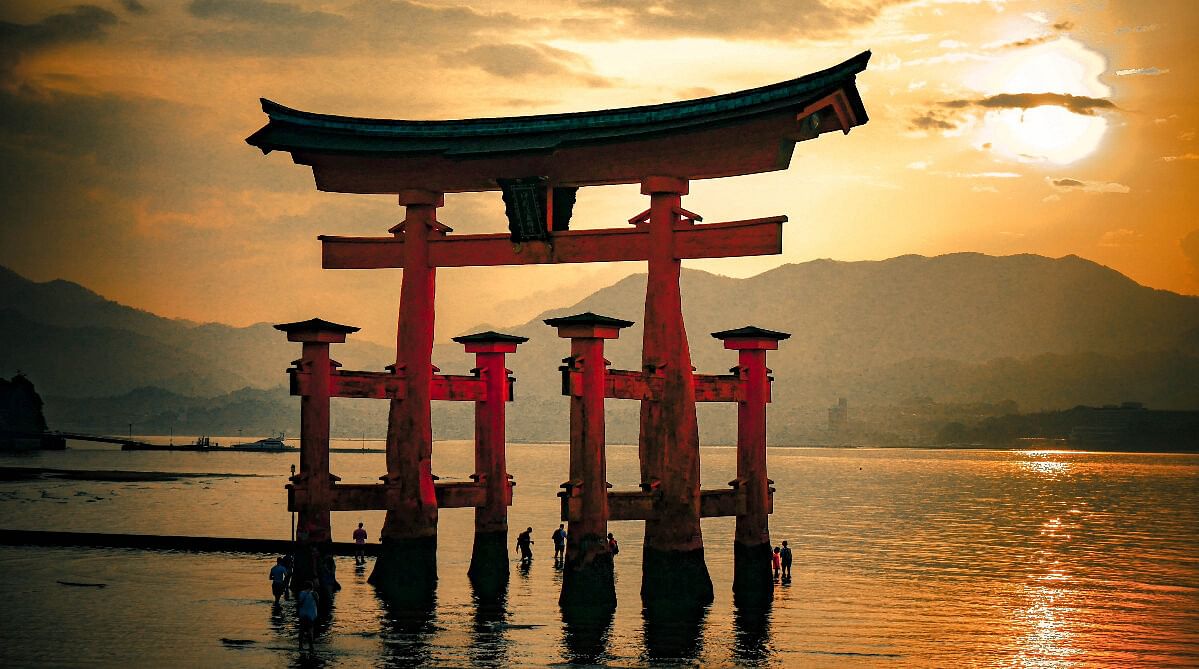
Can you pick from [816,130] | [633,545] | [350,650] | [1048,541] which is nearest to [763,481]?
[816,130]

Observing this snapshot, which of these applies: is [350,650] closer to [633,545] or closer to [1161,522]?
[633,545]

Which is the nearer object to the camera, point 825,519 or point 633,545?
point 633,545

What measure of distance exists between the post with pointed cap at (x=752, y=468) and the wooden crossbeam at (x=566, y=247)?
10.5 ft

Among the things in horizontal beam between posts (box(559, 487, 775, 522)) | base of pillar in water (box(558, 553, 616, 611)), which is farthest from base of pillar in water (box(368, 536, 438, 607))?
base of pillar in water (box(558, 553, 616, 611))

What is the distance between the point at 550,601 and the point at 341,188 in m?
12.5

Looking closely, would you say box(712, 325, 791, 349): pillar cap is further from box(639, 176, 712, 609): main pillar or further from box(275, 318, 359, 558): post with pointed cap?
box(275, 318, 359, 558): post with pointed cap

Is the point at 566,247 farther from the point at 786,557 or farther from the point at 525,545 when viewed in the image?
the point at 525,545

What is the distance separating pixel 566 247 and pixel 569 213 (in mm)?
1053

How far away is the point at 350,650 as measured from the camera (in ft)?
85.0

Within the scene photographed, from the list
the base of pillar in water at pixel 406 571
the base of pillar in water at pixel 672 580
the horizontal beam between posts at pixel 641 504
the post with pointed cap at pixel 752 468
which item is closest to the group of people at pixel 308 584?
the base of pillar in water at pixel 406 571

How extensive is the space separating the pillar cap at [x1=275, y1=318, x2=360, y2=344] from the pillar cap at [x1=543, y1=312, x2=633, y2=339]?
552 cm

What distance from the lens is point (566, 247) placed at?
30.2 meters

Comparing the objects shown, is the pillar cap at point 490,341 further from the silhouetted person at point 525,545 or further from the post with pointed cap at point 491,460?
the silhouetted person at point 525,545

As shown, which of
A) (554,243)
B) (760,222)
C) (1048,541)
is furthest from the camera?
(1048,541)
